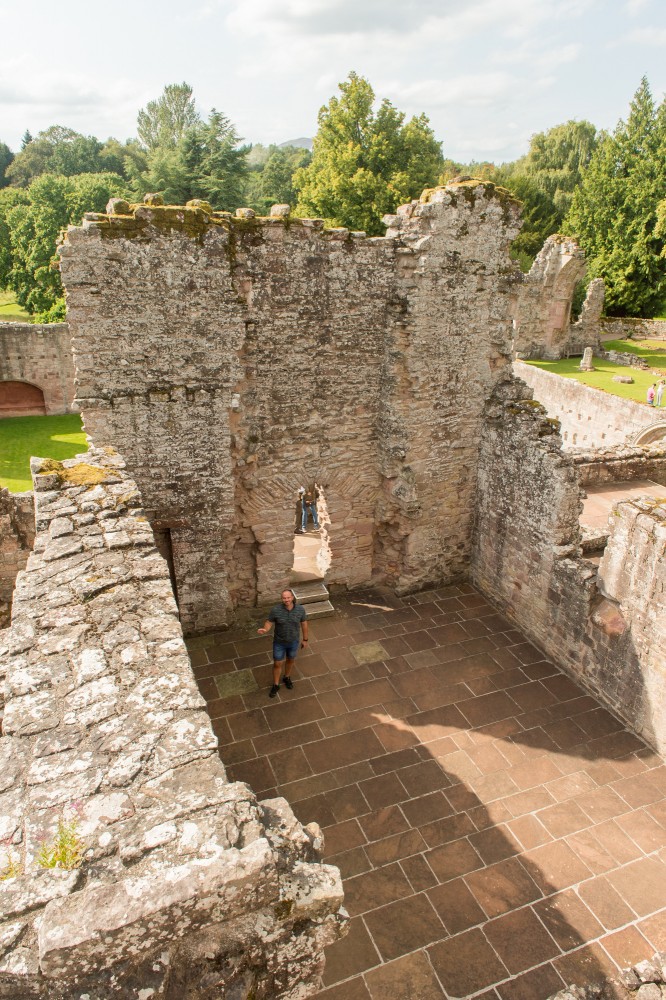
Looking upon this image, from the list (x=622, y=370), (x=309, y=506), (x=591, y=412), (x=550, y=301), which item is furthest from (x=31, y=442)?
(x=622, y=370)

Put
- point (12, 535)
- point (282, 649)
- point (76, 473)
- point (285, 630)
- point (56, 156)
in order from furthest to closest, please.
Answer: point (56, 156) < point (12, 535) < point (282, 649) < point (285, 630) < point (76, 473)

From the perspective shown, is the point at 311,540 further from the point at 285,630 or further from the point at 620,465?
the point at 620,465

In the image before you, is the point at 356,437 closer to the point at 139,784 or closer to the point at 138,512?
the point at 138,512

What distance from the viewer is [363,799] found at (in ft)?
20.8

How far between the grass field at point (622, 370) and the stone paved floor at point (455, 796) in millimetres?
17479

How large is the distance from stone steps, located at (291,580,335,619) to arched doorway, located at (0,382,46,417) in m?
15.4

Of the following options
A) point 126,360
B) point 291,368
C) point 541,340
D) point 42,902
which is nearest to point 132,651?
point 42,902

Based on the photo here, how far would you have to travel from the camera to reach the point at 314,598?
9477 mm

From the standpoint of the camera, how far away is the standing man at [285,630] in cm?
736

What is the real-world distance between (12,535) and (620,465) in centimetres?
1208

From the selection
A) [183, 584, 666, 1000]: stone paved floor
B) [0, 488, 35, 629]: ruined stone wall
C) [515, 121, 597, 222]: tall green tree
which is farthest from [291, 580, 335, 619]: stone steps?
[515, 121, 597, 222]: tall green tree

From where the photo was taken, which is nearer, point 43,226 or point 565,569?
point 565,569

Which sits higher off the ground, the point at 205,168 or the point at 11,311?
the point at 205,168

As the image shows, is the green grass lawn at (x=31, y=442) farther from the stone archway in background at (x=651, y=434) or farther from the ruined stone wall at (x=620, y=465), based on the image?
the stone archway in background at (x=651, y=434)
